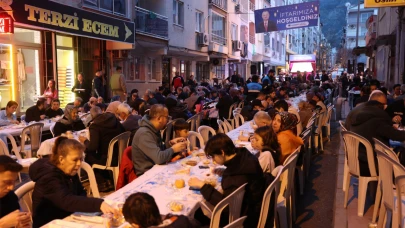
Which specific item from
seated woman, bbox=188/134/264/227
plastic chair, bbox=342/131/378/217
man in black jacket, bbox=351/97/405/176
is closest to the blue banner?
man in black jacket, bbox=351/97/405/176

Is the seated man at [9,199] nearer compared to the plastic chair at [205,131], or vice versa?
the seated man at [9,199]

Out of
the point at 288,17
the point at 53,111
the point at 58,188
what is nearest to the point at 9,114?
the point at 53,111

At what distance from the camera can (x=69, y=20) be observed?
499 inches

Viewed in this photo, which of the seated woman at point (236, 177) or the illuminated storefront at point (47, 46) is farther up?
the illuminated storefront at point (47, 46)

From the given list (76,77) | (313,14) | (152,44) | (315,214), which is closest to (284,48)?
(313,14)

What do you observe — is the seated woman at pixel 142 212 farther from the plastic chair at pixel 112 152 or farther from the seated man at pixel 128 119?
the seated man at pixel 128 119

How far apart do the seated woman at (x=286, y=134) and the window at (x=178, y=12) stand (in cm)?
1761

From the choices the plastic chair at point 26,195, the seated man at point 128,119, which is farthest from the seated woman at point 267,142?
the seated man at point 128,119

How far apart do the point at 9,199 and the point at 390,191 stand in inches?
152

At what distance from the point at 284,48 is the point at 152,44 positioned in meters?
45.7

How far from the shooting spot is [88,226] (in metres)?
3.12

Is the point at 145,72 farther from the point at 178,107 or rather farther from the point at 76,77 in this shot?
the point at 178,107

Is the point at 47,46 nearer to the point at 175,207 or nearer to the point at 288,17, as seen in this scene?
the point at 175,207

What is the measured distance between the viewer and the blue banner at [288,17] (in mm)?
21625
